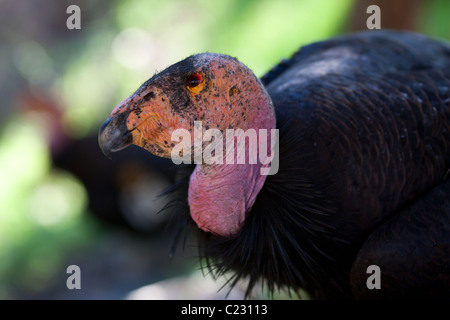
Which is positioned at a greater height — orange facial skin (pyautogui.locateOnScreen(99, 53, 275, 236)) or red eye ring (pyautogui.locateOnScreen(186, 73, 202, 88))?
red eye ring (pyautogui.locateOnScreen(186, 73, 202, 88))

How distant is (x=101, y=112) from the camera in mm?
6074

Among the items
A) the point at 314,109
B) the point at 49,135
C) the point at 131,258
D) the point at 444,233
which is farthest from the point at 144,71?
the point at 444,233

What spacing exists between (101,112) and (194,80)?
4407 mm

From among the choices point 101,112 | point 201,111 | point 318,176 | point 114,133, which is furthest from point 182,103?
point 101,112

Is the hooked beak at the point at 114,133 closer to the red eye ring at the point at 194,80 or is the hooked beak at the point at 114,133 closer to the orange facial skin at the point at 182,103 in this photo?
the orange facial skin at the point at 182,103

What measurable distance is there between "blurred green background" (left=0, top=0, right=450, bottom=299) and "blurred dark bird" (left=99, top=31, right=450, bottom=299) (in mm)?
1590

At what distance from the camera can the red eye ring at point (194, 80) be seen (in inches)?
73.6

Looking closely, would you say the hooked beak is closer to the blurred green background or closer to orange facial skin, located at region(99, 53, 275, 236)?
orange facial skin, located at region(99, 53, 275, 236)

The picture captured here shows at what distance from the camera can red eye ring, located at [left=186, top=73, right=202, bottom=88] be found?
187 cm

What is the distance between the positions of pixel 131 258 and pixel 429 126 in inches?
152

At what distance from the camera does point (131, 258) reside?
546 cm

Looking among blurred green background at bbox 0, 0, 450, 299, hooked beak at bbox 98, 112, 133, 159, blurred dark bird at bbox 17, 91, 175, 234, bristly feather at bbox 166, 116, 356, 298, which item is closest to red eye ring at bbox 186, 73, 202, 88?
hooked beak at bbox 98, 112, 133, 159

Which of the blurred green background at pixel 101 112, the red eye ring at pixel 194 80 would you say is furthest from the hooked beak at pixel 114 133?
the blurred green background at pixel 101 112

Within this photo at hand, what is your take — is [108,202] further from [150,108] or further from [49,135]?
[150,108]
